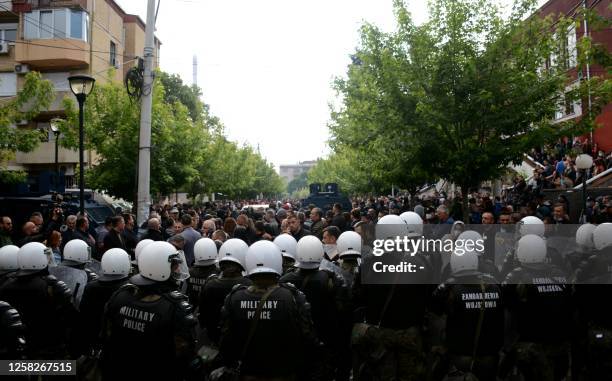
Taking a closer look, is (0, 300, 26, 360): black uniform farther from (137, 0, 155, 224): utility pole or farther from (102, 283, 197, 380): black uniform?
(137, 0, 155, 224): utility pole

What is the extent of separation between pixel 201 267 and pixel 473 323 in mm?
3324

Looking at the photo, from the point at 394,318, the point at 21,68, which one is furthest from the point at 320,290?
the point at 21,68

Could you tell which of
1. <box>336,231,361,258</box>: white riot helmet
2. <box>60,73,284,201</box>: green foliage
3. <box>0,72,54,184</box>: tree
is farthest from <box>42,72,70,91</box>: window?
<box>336,231,361,258</box>: white riot helmet

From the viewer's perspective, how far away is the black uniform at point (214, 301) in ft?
19.4

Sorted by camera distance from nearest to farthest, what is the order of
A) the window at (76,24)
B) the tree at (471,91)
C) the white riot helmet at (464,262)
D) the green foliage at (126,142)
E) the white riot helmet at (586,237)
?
the white riot helmet at (464,262) → the white riot helmet at (586,237) → the tree at (471,91) → the green foliage at (126,142) → the window at (76,24)

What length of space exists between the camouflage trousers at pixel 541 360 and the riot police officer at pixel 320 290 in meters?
1.78

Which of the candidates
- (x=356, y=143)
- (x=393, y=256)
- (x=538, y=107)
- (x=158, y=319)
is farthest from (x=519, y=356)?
(x=356, y=143)

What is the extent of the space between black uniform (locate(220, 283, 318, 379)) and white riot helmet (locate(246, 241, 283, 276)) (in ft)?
0.53

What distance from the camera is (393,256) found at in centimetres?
566

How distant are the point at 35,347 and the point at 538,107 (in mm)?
11649

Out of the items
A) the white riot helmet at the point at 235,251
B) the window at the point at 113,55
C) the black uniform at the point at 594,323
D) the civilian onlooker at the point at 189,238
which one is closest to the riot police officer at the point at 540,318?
the black uniform at the point at 594,323

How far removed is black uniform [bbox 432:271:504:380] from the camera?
199 inches

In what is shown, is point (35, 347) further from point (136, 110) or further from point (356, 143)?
point (136, 110)

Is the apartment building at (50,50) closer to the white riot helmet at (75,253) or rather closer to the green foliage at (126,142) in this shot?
the green foliage at (126,142)
